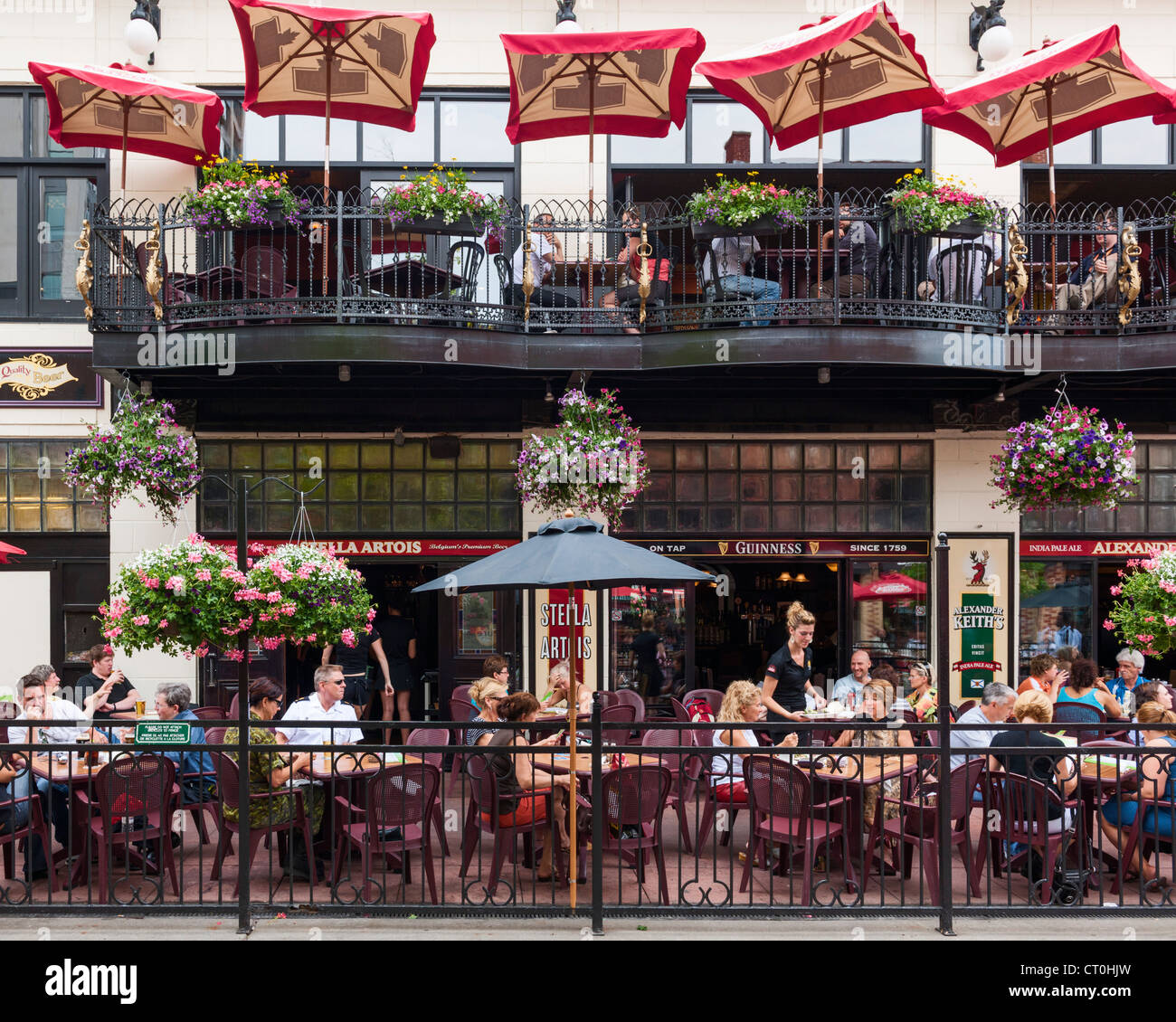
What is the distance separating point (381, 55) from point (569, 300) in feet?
9.96

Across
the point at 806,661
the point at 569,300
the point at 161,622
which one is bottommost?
the point at 806,661

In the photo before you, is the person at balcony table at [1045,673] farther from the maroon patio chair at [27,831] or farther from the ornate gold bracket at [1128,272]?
the maroon patio chair at [27,831]

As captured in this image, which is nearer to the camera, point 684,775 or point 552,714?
point 684,775

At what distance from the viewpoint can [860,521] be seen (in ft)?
38.4

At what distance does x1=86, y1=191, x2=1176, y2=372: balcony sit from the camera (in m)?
9.75

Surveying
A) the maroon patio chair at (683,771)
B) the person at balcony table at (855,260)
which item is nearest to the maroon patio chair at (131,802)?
the maroon patio chair at (683,771)

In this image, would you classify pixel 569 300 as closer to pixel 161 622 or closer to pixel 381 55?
pixel 381 55

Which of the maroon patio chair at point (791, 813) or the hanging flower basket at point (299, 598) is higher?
the hanging flower basket at point (299, 598)

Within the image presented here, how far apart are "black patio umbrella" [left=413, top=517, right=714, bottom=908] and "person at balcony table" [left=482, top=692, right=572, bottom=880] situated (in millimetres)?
389

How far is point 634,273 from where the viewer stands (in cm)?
1051

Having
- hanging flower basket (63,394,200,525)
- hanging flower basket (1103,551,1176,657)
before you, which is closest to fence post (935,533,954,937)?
hanging flower basket (1103,551,1176,657)

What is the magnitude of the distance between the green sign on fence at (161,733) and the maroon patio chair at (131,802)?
0.53 feet

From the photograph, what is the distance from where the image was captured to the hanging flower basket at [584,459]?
1009 centimetres

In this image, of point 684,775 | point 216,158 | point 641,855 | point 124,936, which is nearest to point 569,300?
point 216,158
